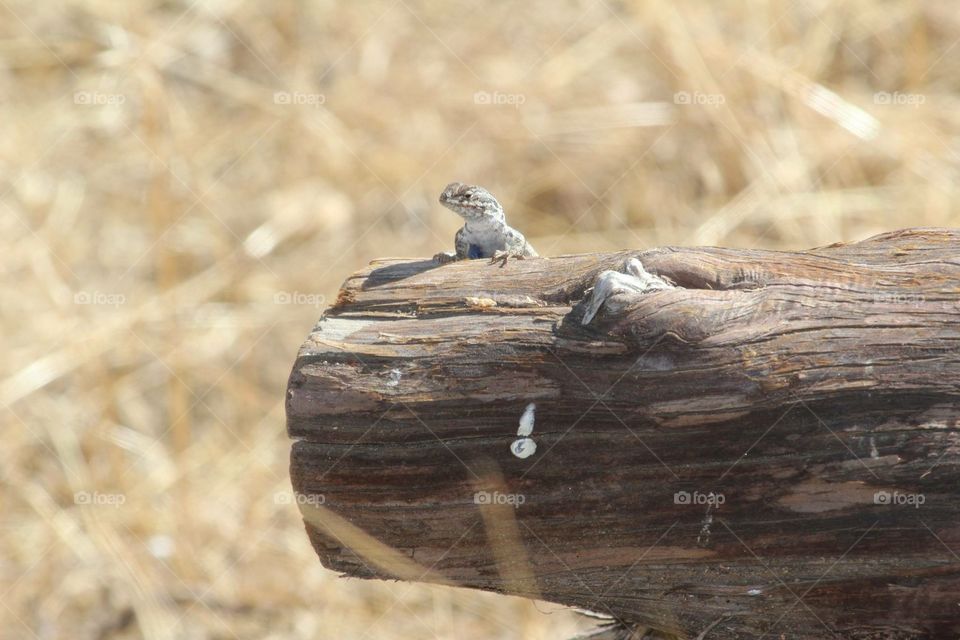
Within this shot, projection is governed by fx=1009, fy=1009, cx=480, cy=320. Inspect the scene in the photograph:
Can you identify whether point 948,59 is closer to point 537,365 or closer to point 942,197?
point 942,197

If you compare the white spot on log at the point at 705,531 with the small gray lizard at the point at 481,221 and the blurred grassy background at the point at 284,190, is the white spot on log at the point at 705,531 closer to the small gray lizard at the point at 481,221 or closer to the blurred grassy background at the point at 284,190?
the small gray lizard at the point at 481,221

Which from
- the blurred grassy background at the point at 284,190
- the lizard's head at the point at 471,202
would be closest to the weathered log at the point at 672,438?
the lizard's head at the point at 471,202

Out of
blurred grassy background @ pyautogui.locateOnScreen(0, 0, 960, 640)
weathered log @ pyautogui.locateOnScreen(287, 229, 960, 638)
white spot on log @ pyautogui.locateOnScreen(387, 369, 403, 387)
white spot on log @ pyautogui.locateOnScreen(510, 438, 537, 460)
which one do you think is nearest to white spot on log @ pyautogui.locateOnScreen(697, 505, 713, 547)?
weathered log @ pyautogui.locateOnScreen(287, 229, 960, 638)

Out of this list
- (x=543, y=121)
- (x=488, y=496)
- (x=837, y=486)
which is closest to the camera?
(x=837, y=486)

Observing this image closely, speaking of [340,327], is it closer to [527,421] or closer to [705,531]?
[527,421]

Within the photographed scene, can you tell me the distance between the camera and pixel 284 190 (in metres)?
9.76

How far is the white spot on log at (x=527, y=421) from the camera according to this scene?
112 inches

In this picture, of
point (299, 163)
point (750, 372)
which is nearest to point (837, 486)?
point (750, 372)

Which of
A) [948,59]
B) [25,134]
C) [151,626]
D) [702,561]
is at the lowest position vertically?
[151,626]

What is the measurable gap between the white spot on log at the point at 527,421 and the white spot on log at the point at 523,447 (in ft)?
0.06

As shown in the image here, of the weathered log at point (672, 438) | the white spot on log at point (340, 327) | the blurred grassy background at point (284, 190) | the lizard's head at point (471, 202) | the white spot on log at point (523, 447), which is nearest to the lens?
the weathered log at point (672, 438)

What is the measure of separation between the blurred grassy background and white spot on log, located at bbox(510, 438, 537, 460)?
4.01m

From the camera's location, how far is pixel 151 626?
22.4ft

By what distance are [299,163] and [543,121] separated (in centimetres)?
242
